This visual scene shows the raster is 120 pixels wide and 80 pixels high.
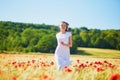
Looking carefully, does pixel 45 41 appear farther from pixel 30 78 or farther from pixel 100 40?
pixel 30 78

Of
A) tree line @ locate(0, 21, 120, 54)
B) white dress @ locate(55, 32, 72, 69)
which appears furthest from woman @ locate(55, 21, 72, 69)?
tree line @ locate(0, 21, 120, 54)

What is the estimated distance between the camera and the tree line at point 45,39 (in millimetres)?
31438

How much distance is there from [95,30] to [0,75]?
32.1 m

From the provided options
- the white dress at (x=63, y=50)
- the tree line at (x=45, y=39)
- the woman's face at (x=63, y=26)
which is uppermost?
the woman's face at (x=63, y=26)

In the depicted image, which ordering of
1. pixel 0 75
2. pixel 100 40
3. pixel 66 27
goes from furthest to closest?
pixel 100 40 → pixel 66 27 → pixel 0 75

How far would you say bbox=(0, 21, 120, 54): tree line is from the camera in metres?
31.4

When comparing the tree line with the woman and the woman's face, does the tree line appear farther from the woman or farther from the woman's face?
the woman's face

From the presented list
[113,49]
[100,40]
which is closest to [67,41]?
[113,49]

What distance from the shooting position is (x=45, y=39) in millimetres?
35094

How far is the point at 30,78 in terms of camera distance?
8.86 feet

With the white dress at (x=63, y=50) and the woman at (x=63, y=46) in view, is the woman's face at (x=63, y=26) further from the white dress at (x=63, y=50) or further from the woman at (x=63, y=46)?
the white dress at (x=63, y=50)

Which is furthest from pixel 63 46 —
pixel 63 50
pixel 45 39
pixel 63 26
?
pixel 45 39

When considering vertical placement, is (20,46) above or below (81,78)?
below

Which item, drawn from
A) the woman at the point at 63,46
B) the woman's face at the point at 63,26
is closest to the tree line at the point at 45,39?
the woman at the point at 63,46
